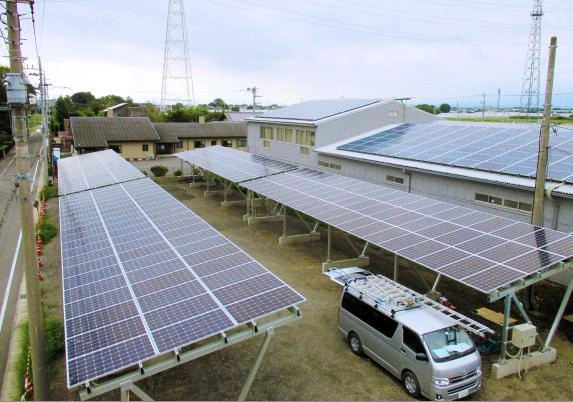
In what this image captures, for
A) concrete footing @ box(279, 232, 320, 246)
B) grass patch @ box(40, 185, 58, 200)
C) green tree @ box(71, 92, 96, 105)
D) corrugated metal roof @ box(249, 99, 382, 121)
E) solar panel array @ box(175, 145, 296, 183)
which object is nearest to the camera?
concrete footing @ box(279, 232, 320, 246)

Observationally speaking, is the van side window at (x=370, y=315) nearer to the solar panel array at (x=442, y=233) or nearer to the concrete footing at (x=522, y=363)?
the solar panel array at (x=442, y=233)

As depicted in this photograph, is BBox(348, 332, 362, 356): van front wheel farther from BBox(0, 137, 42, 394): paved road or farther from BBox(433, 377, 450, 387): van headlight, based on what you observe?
BBox(0, 137, 42, 394): paved road

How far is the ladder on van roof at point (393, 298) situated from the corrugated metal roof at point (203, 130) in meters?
43.3

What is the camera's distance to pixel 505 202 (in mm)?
16359

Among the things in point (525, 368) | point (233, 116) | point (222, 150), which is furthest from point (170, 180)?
point (233, 116)

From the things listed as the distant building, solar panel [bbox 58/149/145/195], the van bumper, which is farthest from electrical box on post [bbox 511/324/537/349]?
the distant building

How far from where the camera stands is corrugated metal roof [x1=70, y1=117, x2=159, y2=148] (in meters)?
45.0

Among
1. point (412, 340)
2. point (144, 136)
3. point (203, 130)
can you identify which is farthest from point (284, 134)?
point (412, 340)

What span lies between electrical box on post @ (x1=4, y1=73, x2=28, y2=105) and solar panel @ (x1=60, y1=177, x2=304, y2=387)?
395 cm

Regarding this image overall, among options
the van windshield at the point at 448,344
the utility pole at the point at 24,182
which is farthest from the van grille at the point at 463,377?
the utility pole at the point at 24,182

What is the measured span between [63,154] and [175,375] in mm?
48814

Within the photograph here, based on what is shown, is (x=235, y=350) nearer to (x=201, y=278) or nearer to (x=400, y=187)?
(x=201, y=278)

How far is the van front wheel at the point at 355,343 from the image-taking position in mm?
10953

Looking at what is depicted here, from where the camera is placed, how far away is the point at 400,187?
21.2 m
